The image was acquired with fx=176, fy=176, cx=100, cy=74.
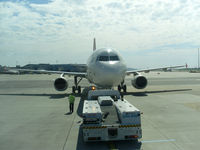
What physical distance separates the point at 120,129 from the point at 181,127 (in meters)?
3.69

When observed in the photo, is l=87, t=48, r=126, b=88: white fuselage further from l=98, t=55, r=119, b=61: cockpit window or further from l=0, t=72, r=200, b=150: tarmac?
l=0, t=72, r=200, b=150: tarmac

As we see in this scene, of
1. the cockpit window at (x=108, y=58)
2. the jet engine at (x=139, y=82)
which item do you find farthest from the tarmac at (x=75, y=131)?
the jet engine at (x=139, y=82)

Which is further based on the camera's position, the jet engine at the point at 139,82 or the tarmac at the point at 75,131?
the jet engine at the point at 139,82

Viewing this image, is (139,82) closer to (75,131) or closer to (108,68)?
(108,68)

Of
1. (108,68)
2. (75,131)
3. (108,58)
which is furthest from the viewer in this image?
(108,58)

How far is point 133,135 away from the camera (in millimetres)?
6512

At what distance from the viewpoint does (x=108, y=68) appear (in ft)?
42.5

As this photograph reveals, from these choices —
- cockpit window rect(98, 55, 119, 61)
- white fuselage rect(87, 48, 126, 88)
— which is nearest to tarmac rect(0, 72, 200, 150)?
white fuselage rect(87, 48, 126, 88)

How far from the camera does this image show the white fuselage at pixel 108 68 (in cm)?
A: 1288

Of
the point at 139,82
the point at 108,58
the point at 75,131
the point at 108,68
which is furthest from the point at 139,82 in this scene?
the point at 75,131

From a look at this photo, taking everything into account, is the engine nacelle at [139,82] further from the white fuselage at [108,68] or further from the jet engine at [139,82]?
the white fuselage at [108,68]

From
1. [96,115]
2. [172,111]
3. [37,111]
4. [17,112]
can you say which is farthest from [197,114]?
[17,112]

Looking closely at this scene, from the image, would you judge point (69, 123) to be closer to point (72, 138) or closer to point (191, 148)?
point (72, 138)

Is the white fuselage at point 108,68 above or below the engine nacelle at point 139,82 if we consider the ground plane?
above
